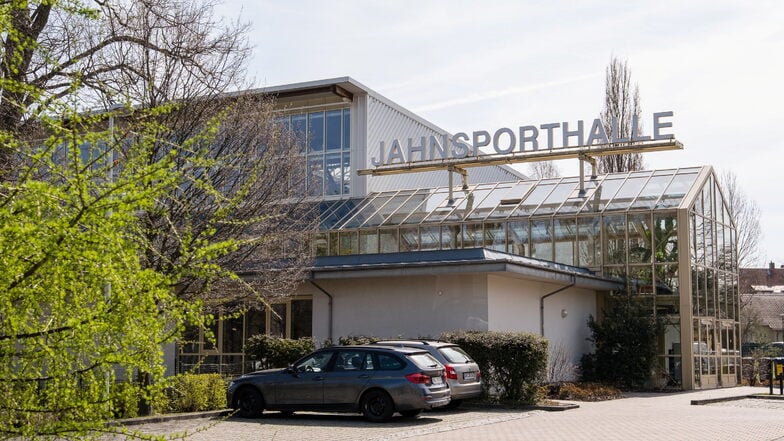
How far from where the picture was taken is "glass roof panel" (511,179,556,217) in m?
31.5

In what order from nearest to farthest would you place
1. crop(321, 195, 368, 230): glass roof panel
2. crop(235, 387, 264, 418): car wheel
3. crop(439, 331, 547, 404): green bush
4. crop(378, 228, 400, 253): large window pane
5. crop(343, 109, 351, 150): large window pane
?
crop(235, 387, 264, 418): car wheel
crop(439, 331, 547, 404): green bush
crop(378, 228, 400, 253): large window pane
crop(321, 195, 368, 230): glass roof panel
crop(343, 109, 351, 150): large window pane

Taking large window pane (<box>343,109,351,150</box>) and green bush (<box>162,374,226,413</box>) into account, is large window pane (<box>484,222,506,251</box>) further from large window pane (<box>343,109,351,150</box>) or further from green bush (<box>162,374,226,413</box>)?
green bush (<box>162,374,226,413</box>)

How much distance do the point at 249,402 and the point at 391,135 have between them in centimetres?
2095

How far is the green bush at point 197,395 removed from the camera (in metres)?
18.9

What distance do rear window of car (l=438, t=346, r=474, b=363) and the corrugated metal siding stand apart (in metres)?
17.4

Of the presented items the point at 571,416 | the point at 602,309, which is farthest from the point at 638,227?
the point at 571,416

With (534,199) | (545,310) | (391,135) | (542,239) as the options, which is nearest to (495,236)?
(542,239)

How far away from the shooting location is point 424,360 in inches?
684

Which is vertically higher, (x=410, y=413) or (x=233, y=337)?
(x=233, y=337)

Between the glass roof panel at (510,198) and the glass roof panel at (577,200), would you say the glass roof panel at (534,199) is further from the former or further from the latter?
the glass roof panel at (577,200)

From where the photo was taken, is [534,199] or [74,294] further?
[534,199]

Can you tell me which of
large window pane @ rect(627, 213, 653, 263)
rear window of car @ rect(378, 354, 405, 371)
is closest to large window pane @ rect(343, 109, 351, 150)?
large window pane @ rect(627, 213, 653, 263)

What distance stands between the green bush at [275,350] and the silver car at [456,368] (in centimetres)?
378

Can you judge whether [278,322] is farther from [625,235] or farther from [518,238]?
[625,235]
